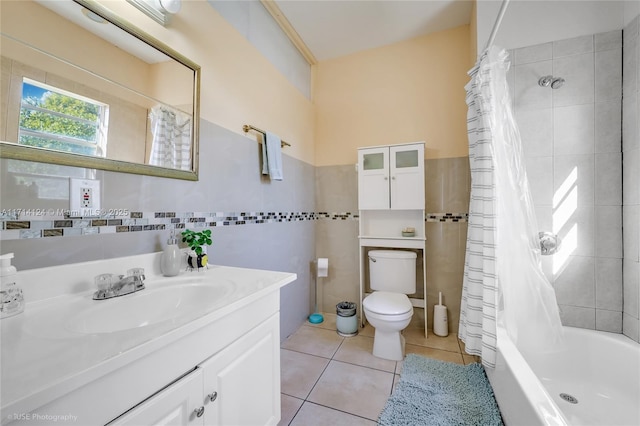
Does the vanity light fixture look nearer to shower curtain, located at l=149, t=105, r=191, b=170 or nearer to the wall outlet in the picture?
shower curtain, located at l=149, t=105, r=191, b=170

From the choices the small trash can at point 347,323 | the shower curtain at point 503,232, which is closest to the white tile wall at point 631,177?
the shower curtain at point 503,232

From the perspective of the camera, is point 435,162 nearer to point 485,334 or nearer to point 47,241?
point 485,334

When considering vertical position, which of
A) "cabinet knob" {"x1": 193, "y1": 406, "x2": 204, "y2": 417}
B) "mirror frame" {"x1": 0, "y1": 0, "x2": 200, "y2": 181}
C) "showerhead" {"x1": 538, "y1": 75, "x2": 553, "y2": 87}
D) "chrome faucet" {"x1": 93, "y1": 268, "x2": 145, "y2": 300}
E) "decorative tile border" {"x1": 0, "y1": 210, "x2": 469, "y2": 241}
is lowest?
"cabinet knob" {"x1": 193, "y1": 406, "x2": 204, "y2": 417}

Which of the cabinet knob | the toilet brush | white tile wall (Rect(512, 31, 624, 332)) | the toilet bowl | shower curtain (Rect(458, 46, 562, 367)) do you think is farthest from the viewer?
the toilet brush

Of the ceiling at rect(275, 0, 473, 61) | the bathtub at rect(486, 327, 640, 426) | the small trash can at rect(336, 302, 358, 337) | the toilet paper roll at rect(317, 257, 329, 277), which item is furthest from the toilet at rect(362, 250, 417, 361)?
the ceiling at rect(275, 0, 473, 61)

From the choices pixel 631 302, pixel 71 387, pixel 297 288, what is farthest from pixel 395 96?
pixel 71 387

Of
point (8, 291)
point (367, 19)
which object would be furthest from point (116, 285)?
point (367, 19)

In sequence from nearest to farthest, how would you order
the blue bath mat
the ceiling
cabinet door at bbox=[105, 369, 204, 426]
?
cabinet door at bbox=[105, 369, 204, 426] → the blue bath mat → the ceiling

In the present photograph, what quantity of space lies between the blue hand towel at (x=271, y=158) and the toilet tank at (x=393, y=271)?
3.63ft

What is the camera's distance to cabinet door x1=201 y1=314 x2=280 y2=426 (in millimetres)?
775

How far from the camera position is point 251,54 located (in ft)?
6.00

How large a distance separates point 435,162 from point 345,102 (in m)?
1.09

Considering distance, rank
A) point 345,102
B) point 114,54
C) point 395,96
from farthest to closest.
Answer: point 345,102
point 395,96
point 114,54

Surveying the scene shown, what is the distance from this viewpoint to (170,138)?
4.00 ft
